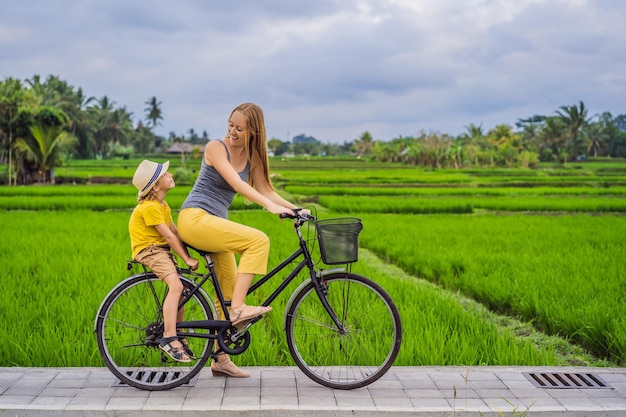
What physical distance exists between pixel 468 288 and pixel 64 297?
12.3 ft

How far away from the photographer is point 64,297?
5.10 metres

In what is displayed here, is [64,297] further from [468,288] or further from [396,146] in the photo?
[396,146]

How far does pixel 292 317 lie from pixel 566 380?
1467 millimetres

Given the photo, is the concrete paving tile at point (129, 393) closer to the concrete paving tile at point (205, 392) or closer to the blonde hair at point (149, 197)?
the concrete paving tile at point (205, 392)

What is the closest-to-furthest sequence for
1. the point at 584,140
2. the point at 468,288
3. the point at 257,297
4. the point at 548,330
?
the point at 548,330, the point at 257,297, the point at 468,288, the point at 584,140

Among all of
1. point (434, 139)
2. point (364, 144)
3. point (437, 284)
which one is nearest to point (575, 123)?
point (434, 139)

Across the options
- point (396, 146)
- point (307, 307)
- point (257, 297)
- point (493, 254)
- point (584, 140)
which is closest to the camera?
point (307, 307)

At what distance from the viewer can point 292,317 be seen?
3156mm

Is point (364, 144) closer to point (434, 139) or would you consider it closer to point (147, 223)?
point (434, 139)

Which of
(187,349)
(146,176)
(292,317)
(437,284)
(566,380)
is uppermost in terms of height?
(146,176)

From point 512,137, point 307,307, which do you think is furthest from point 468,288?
point 512,137

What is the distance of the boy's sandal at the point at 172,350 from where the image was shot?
120 inches

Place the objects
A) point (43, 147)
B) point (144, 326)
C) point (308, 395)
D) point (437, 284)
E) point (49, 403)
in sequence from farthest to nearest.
Answer: point (43, 147), point (437, 284), point (144, 326), point (308, 395), point (49, 403)

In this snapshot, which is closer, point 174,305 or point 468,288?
point 174,305
